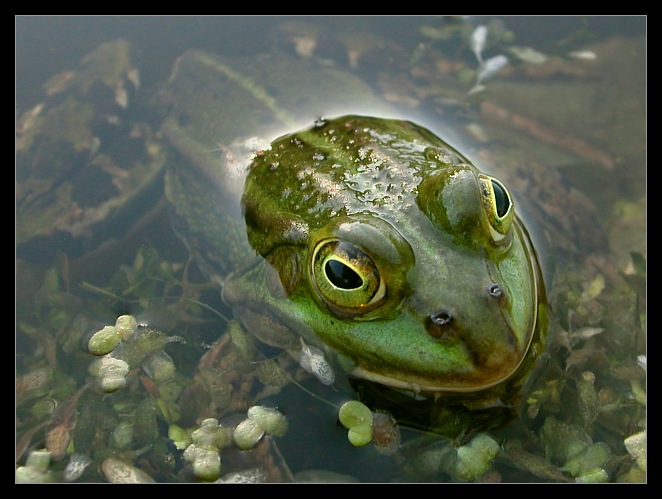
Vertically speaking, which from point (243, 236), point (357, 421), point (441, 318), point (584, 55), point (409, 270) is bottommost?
point (357, 421)

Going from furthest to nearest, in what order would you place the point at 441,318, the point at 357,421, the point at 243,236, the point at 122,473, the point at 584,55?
the point at 584,55
the point at 243,236
the point at 357,421
the point at 122,473
the point at 441,318

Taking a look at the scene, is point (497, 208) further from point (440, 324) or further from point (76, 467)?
point (76, 467)

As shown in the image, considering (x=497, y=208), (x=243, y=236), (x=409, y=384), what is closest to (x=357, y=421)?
(x=409, y=384)

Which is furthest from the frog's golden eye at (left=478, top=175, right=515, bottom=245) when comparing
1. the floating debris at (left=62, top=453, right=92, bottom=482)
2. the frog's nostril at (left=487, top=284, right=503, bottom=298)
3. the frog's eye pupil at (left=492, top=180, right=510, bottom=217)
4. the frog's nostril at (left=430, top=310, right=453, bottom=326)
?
the floating debris at (left=62, top=453, right=92, bottom=482)

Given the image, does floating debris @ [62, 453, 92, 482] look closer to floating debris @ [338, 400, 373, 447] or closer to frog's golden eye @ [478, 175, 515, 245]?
floating debris @ [338, 400, 373, 447]

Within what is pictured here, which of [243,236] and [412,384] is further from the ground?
[243,236]

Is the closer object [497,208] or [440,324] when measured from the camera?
[440,324]

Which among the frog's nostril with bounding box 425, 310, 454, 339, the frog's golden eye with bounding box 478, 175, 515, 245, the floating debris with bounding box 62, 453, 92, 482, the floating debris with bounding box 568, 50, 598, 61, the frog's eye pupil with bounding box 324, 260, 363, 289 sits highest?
the floating debris with bounding box 568, 50, 598, 61

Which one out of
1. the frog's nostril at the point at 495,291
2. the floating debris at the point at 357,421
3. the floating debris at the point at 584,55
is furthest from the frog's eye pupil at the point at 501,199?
the floating debris at the point at 584,55
